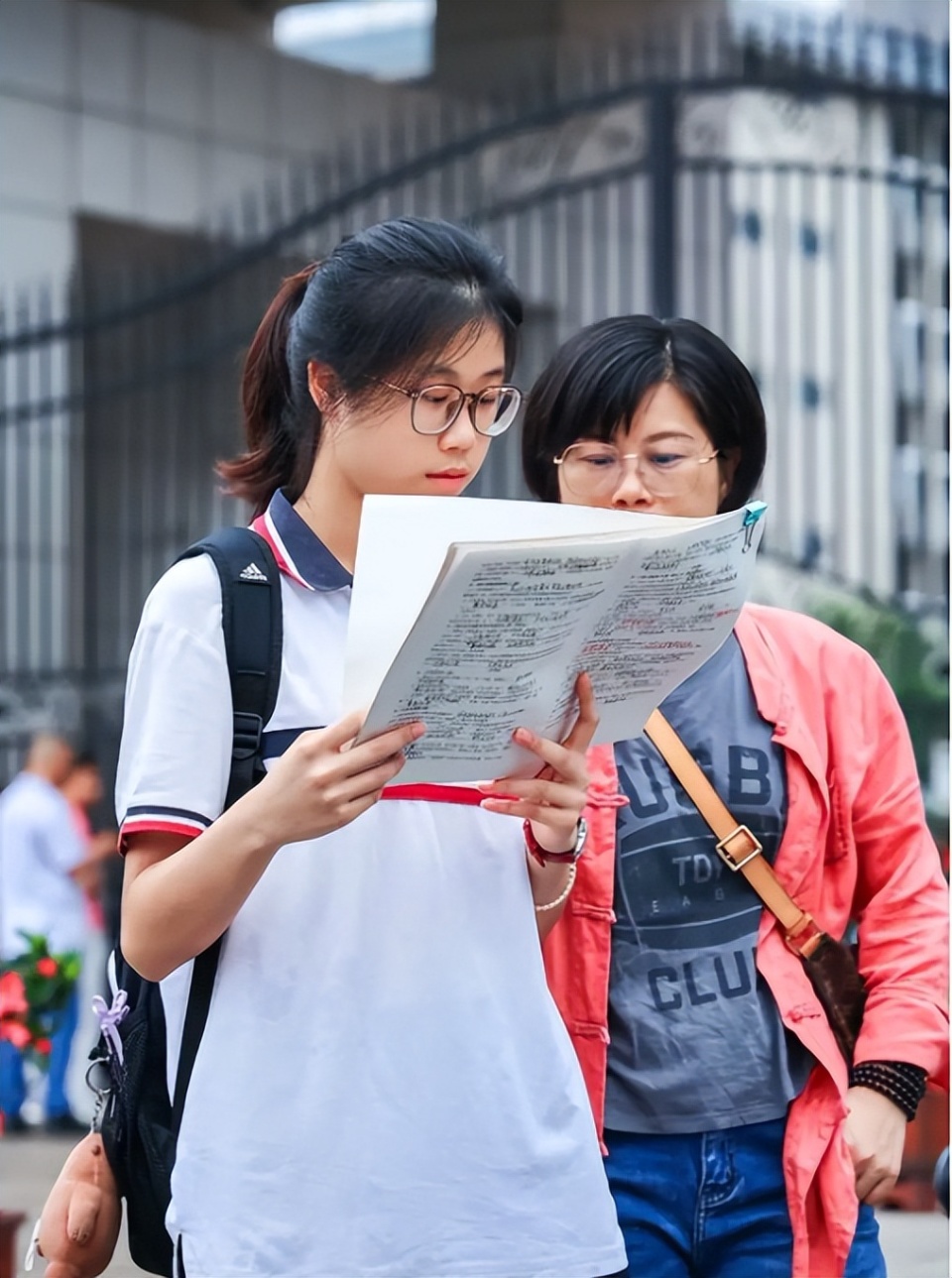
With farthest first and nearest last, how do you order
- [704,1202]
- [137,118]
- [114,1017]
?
[137,118] < [704,1202] < [114,1017]

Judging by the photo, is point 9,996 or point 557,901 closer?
point 557,901

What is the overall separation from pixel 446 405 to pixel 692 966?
0.72 m

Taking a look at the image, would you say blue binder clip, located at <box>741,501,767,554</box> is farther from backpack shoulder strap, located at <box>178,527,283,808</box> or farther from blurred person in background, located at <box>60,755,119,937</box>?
blurred person in background, located at <box>60,755,119,937</box>

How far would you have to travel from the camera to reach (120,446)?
8.81 meters

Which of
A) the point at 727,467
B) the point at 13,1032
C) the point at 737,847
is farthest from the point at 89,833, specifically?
the point at 737,847

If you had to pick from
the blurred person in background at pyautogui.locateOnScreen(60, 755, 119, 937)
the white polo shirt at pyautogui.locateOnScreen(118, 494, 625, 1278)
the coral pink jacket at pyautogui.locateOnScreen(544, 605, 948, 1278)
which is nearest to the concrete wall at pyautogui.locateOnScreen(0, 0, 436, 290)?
the blurred person in background at pyautogui.locateOnScreen(60, 755, 119, 937)

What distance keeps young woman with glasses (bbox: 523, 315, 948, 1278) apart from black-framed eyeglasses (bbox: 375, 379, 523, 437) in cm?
44

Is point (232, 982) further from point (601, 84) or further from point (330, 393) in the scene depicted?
point (601, 84)

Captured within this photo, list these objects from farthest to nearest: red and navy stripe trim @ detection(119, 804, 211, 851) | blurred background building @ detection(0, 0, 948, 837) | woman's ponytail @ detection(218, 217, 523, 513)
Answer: blurred background building @ detection(0, 0, 948, 837), woman's ponytail @ detection(218, 217, 523, 513), red and navy stripe trim @ detection(119, 804, 211, 851)

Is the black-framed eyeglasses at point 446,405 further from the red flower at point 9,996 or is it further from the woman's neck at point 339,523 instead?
the red flower at point 9,996

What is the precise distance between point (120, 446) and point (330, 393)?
732 cm

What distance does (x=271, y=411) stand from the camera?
186 cm

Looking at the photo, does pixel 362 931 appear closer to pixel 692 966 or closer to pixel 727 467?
pixel 692 966

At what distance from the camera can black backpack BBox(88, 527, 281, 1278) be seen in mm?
1597
